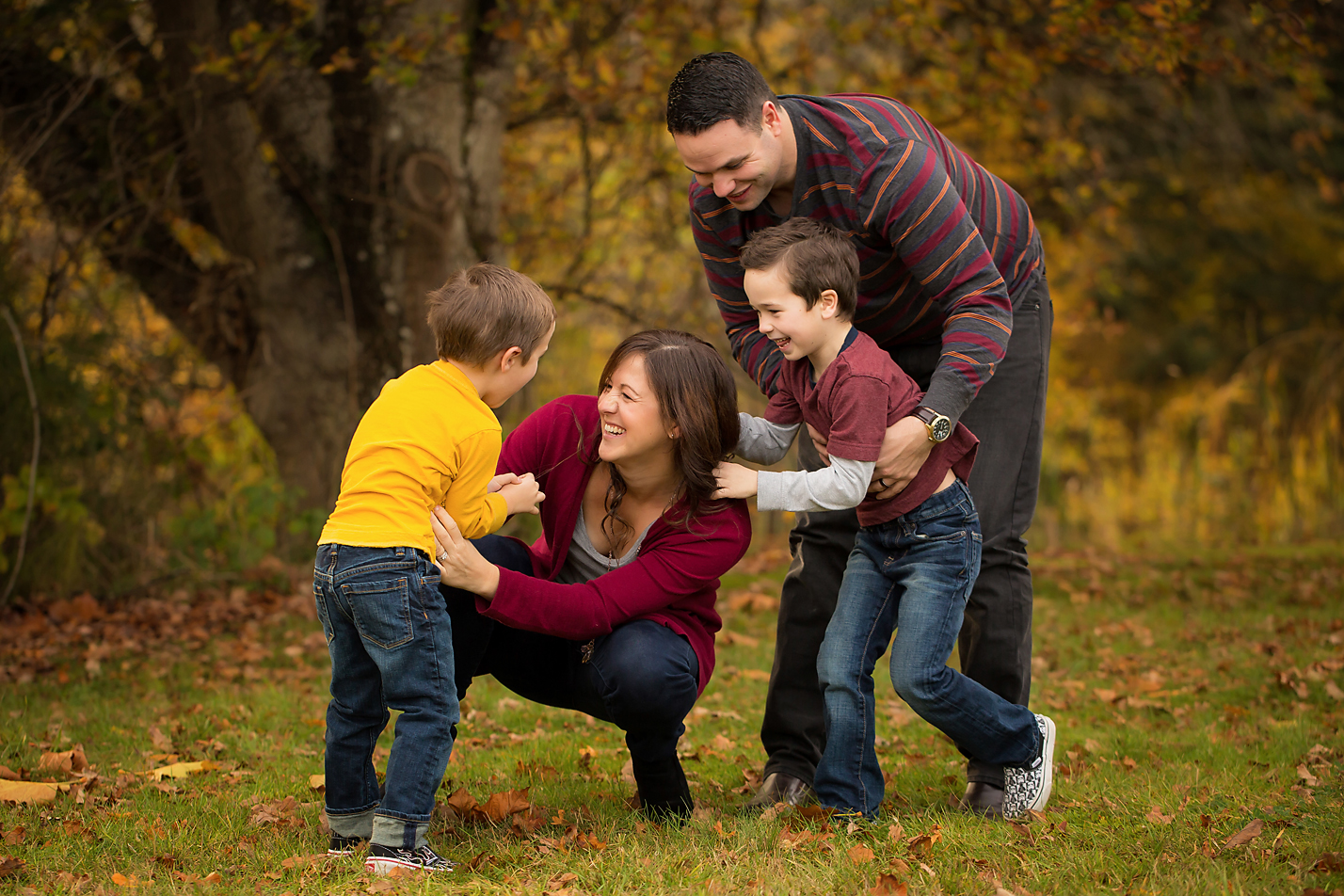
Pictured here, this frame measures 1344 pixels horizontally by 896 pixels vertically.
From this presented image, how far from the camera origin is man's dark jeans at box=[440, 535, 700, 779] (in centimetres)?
290

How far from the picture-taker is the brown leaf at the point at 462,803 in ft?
10.1

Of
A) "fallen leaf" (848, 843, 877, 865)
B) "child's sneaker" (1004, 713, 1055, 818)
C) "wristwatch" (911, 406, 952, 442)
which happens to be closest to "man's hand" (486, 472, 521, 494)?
"wristwatch" (911, 406, 952, 442)

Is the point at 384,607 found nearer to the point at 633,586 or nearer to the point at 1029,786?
the point at 633,586

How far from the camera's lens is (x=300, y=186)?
271 inches

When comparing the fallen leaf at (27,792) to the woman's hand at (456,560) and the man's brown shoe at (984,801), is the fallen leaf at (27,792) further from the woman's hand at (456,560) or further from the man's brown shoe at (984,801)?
the man's brown shoe at (984,801)

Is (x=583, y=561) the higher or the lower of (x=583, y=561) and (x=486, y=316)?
the lower

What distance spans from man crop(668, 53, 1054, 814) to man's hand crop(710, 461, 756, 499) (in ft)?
1.01

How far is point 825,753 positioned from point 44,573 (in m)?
4.79

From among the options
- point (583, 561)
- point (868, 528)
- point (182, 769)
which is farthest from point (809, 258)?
point (182, 769)

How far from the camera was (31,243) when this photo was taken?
613cm

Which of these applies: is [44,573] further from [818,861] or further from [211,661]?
[818,861]

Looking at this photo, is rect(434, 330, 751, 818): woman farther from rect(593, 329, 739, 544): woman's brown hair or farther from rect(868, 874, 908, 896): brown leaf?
rect(868, 874, 908, 896): brown leaf

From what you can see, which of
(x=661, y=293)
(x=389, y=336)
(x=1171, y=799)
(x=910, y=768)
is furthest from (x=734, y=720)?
(x=661, y=293)

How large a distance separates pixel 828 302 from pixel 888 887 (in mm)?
1403
